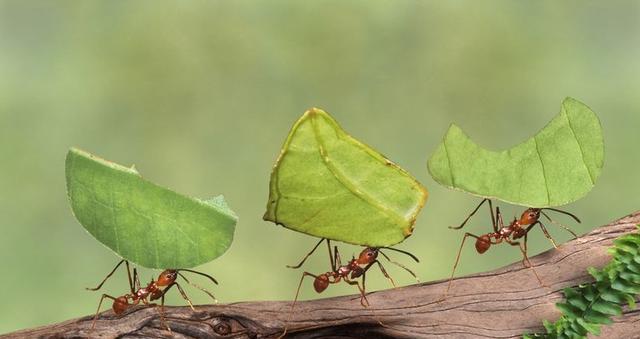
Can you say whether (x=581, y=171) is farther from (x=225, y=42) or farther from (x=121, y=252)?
(x=225, y=42)

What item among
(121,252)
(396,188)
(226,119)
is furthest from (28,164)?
(396,188)

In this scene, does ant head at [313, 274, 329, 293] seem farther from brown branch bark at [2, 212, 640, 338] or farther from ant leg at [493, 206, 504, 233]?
ant leg at [493, 206, 504, 233]

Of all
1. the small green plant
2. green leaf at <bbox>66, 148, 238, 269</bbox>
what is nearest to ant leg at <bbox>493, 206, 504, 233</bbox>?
the small green plant

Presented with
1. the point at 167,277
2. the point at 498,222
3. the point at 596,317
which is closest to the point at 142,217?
the point at 167,277

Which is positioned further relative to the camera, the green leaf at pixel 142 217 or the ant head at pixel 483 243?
the ant head at pixel 483 243

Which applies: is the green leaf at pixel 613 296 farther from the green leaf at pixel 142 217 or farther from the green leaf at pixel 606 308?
the green leaf at pixel 142 217

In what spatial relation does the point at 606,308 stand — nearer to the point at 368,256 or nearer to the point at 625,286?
the point at 625,286

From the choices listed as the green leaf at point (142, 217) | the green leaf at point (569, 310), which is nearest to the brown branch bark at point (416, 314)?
the green leaf at point (569, 310)
